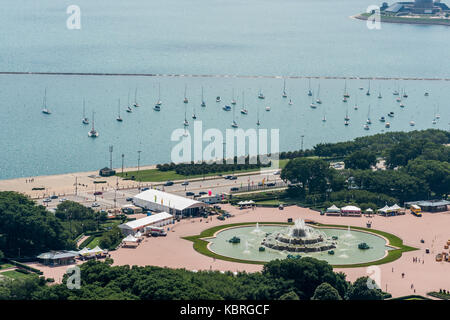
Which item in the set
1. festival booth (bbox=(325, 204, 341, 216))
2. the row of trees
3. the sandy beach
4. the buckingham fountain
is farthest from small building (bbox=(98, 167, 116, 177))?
the row of trees

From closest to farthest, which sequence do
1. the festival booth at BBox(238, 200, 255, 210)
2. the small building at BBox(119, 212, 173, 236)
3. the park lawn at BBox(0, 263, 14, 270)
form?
the park lawn at BBox(0, 263, 14, 270) < the small building at BBox(119, 212, 173, 236) < the festival booth at BBox(238, 200, 255, 210)

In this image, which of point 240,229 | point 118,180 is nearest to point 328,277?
point 240,229

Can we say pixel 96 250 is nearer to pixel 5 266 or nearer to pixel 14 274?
pixel 5 266

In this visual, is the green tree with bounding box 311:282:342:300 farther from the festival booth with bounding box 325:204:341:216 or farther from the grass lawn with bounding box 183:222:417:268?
the festival booth with bounding box 325:204:341:216

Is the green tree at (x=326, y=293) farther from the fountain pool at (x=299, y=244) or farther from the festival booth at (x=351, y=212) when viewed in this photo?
the festival booth at (x=351, y=212)

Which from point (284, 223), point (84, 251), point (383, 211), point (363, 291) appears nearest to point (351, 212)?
point (383, 211)
